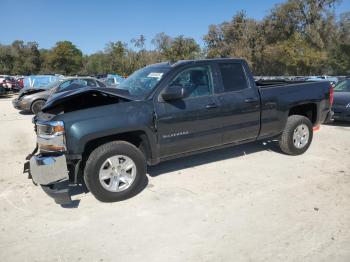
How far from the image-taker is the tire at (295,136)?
632 centimetres

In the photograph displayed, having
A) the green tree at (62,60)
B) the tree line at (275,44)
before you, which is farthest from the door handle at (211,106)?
the green tree at (62,60)

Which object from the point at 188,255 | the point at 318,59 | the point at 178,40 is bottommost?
the point at 188,255

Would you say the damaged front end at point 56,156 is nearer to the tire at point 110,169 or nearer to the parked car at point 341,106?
the tire at point 110,169

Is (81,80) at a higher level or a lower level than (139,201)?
higher

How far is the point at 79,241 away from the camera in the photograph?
12.0 feet

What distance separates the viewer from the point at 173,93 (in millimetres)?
4734

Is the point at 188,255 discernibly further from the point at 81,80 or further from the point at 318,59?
the point at 318,59

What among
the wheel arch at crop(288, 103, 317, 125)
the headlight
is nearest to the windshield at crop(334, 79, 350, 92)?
the wheel arch at crop(288, 103, 317, 125)

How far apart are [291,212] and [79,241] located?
97.4 inches

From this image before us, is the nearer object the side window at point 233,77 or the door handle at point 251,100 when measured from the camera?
the side window at point 233,77

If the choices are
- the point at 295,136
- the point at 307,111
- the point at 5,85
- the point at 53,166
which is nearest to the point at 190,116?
the point at 53,166

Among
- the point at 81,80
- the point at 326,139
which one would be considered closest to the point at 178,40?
the point at 81,80

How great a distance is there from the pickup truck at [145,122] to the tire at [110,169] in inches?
0.5

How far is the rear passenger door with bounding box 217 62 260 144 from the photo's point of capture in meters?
5.44
